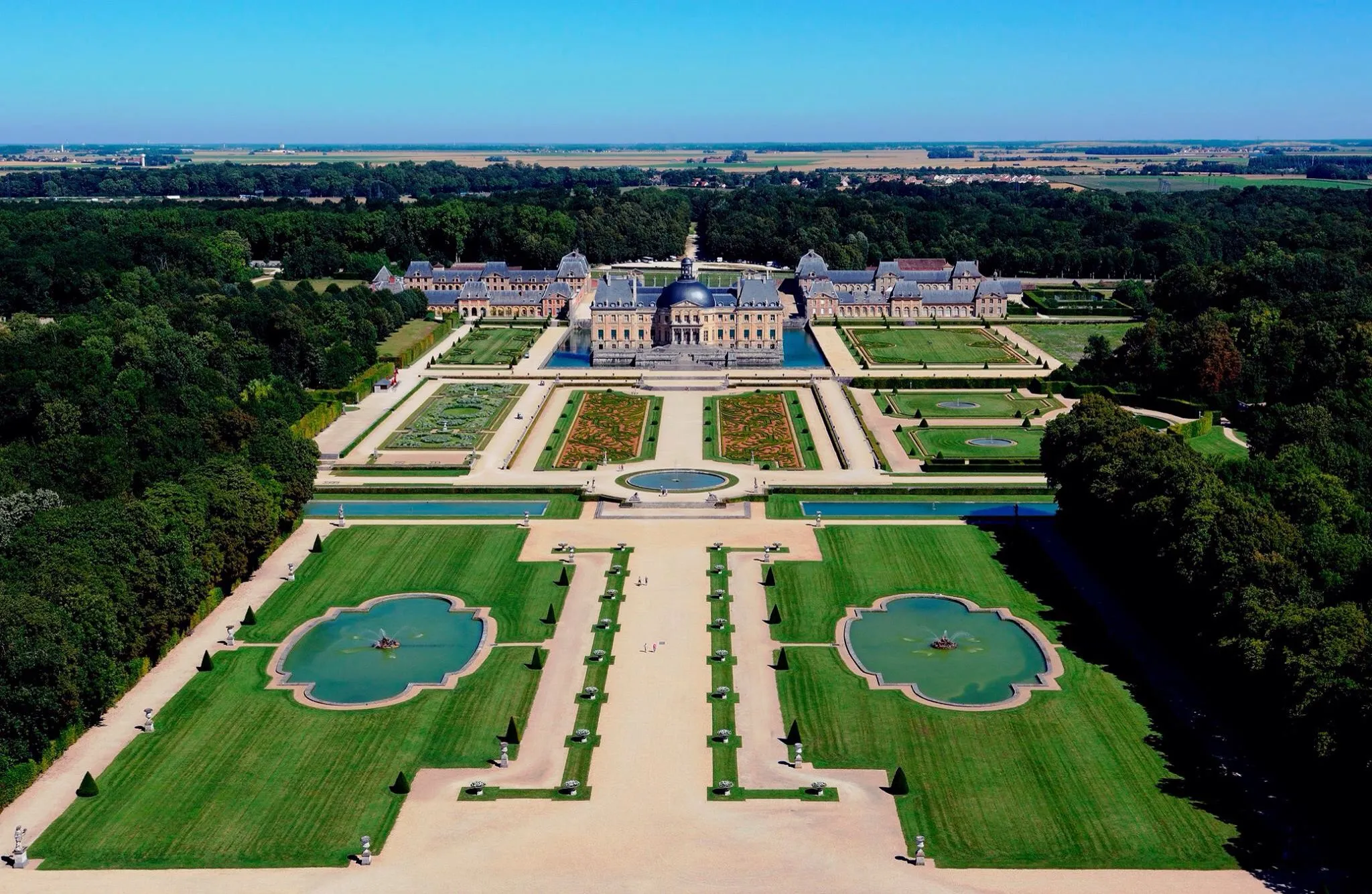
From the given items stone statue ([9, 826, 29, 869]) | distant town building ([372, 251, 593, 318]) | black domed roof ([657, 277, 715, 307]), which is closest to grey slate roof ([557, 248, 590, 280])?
distant town building ([372, 251, 593, 318])

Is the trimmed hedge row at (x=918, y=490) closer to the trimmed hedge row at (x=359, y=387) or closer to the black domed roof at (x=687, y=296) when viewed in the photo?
the trimmed hedge row at (x=359, y=387)

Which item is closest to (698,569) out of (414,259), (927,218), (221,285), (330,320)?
(330,320)

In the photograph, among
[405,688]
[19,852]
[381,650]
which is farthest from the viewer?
[381,650]

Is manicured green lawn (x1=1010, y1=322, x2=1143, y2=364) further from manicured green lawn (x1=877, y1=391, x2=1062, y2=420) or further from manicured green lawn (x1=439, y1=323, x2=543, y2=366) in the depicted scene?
manicured green lawn (x1=439, y1=323, x2=543, y2=366)

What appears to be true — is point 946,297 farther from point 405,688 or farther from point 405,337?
point 405,688

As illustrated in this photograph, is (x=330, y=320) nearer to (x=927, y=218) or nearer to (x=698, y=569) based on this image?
(x=698, y=569)

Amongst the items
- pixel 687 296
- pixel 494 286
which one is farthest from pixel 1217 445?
pixel 494 286
